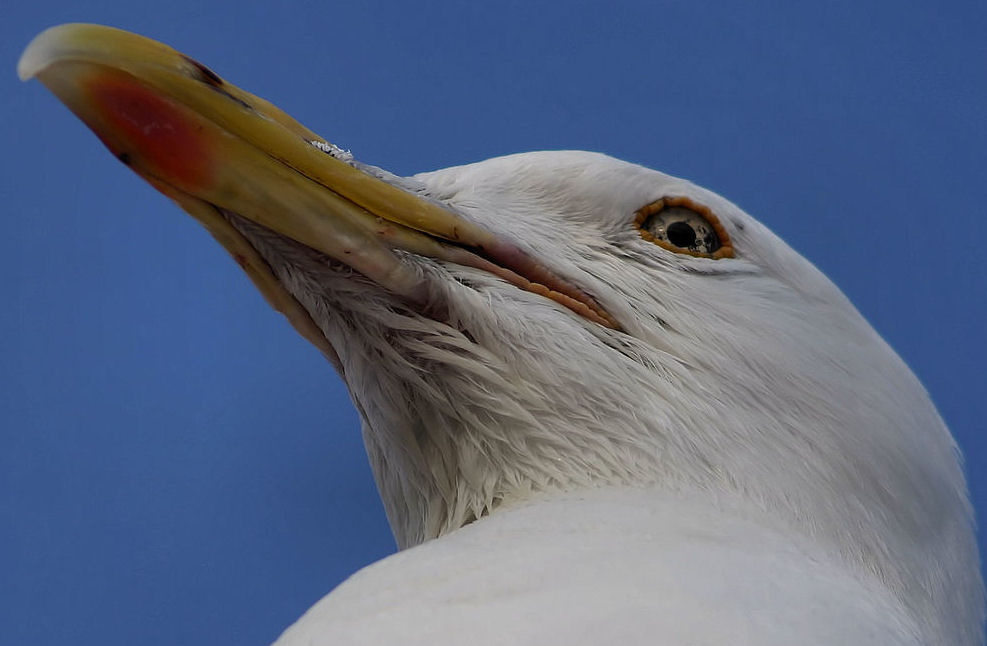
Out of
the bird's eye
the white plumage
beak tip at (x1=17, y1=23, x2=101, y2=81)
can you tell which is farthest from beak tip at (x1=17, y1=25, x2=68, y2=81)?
the bird's eye

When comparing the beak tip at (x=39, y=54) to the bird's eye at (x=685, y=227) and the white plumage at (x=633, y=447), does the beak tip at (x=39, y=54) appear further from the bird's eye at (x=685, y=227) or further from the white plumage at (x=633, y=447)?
the bird's eye at (x=685, y=227)

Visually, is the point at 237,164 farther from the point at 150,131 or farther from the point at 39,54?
the point at 39,54

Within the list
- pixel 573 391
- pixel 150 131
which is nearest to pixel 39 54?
pixel 150 131

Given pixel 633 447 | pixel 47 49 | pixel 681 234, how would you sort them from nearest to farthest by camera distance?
1. pixel 47 49
2. pixel 633 447
3. pixel 681 234

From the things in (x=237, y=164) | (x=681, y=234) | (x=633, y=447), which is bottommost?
(x=633, y=447)

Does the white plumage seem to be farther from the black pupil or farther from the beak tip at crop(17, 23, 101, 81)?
the beak tip at crop(17, 23, 101, 81)

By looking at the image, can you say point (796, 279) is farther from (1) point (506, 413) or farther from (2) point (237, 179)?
(2) point (237, 179)

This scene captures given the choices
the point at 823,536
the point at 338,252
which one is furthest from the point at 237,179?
the point at 823,536
